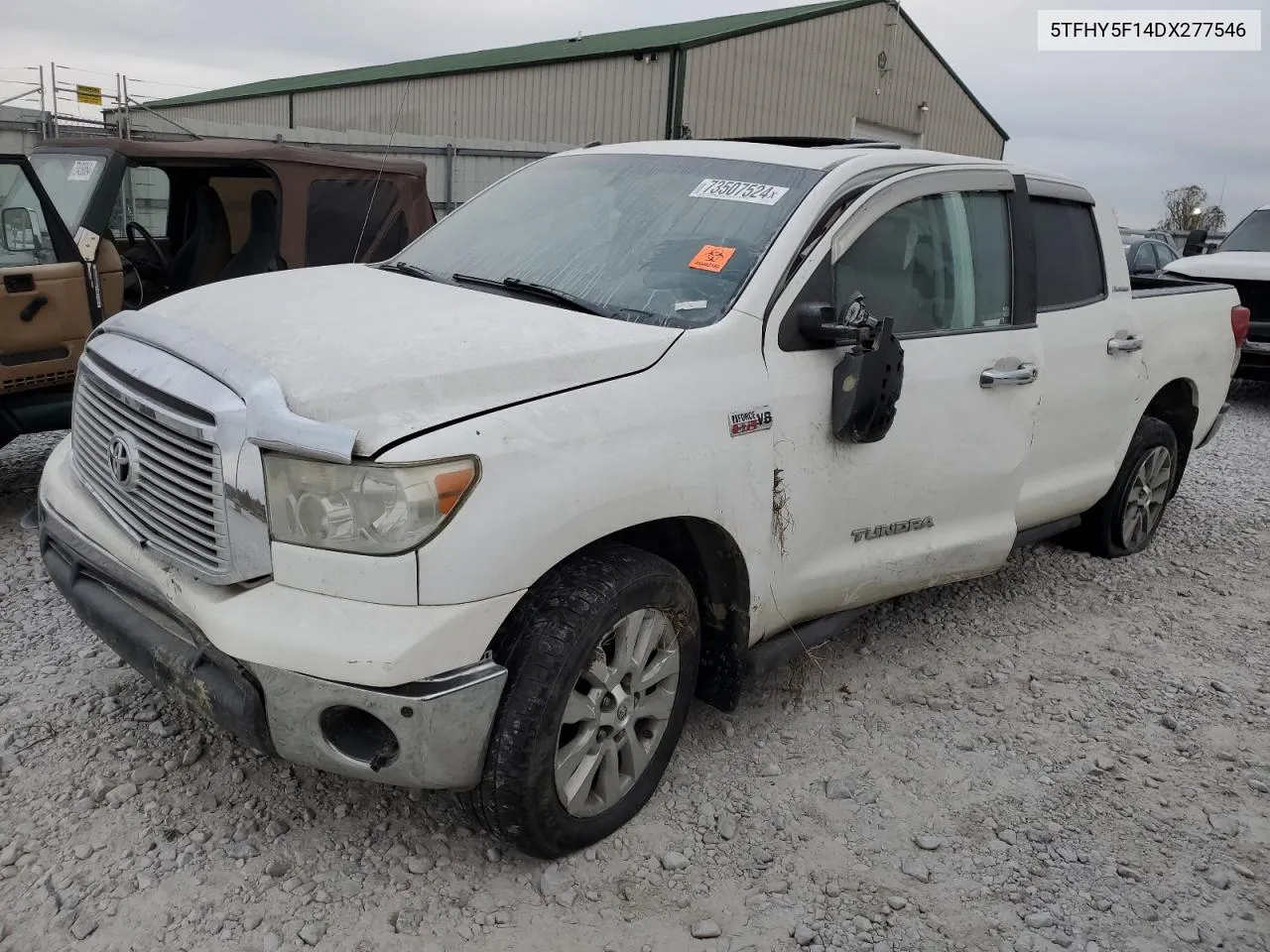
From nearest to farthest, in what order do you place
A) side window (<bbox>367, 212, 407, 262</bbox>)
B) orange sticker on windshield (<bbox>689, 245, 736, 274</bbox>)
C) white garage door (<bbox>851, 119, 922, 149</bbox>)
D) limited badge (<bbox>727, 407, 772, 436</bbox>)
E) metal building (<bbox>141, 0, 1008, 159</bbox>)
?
limited badge (<bbox>727, 407, 772, 436</bbox>)
orange sticker on windshield (<bbox>689, 245, 736, 274</bbox>)
side window (<bbox>367, 212, 407, 262</bbox>)
metal building (<bbox>141, 0, 1008, 159</bbox>)
white garage door (<bbox>851, 119, 922, 149</bbox>)

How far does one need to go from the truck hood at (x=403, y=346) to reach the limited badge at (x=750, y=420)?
11.0 inches

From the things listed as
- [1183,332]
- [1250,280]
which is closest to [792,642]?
[1183,332]

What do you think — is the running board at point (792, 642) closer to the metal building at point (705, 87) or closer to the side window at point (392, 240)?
the side window at point (392, 240)

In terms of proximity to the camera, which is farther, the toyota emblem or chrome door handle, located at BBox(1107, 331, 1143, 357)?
chrome door handle, located at BBox(1107, 331, 1143, 357)

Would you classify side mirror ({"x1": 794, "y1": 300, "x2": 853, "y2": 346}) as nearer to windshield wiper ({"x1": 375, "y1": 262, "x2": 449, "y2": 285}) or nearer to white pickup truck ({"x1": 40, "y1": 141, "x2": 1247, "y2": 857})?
white pickup truck ({"x1": 40, "y1": 141, "x2": 1247, "y2": 857})

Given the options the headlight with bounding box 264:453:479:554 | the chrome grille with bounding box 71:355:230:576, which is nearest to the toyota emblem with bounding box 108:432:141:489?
the chrome grille with bounding box 71:355:230:576

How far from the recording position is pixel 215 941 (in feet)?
8.02

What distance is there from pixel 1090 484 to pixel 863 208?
6.88ft

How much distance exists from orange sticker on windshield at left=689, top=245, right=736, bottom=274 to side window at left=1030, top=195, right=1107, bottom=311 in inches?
64.2

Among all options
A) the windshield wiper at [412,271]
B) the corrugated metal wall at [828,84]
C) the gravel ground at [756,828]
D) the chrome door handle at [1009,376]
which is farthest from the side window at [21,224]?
the corrugated metal wall at [828,84]

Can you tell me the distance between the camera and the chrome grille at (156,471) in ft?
8.11

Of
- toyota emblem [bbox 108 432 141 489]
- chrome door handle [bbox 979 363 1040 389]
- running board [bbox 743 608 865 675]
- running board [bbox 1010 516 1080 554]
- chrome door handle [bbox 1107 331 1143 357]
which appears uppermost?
chrome door handle [bbox 1107 331 1143 357]

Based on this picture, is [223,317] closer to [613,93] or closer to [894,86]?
[613,93]

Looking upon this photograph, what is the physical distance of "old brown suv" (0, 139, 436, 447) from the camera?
504 centimetres
